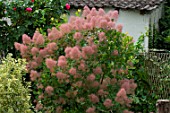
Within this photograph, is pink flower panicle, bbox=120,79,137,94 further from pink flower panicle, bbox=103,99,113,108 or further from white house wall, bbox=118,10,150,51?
white house wall, bbox=118,10,150,51

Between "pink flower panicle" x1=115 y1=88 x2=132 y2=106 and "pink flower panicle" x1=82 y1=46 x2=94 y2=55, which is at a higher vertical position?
"pink flower panicle" x1=82 y1=46 x2=94 y2=55

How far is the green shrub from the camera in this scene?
5309mm

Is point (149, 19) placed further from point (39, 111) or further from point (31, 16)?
point (39, 111)

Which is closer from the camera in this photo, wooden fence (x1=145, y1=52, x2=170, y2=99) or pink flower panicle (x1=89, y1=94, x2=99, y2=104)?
pink flower panicle (x1=89, y1=94, x2=99, y2=104)

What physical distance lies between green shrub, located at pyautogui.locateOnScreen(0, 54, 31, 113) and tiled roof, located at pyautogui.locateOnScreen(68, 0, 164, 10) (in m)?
12.3

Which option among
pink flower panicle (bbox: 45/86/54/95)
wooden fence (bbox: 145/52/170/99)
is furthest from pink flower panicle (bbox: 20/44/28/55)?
wooden fence (bbox: 145/52/170/99)

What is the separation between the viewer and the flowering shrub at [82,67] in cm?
523

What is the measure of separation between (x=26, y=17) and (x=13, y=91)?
9.10 ft

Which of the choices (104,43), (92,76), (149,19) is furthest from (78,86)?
(149,19)

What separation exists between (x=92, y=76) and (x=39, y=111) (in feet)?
2.99

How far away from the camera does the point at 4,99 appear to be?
5332 millimetres

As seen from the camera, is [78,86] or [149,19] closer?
[78,86]

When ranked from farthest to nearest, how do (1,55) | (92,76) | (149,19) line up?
1. (149,19)
2. (1,55)
3. (92,76)

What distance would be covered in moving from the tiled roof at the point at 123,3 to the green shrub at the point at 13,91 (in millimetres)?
12296
